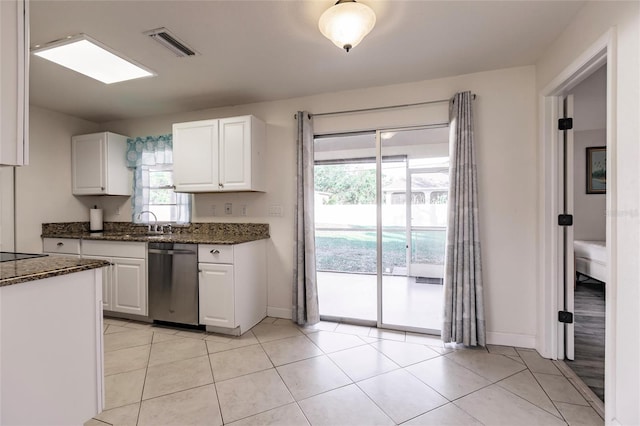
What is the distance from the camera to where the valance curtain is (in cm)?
364

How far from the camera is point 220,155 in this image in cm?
311

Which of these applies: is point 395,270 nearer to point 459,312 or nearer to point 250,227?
point 459,312

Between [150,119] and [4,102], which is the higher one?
[150,119]

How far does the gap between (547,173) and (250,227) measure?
9.33 ft

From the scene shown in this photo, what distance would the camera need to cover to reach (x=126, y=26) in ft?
6.43

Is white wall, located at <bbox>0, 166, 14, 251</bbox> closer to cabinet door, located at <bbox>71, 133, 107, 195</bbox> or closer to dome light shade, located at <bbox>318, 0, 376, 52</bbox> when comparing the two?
cabinet door, located at <bbox>71, 133, 107, 195</bbox>

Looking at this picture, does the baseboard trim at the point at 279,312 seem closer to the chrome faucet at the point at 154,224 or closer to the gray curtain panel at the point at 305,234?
the gray curtain panel at the point at 305,234

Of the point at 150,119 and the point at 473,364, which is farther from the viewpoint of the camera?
the point at 150,119

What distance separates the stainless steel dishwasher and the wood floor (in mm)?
3213

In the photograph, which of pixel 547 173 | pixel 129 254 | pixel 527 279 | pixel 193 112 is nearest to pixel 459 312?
pixel 527 279

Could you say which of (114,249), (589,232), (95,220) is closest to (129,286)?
(114,249)

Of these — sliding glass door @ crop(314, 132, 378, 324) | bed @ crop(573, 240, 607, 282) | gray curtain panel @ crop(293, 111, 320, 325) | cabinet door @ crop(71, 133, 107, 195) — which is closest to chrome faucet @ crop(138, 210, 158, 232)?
cabinet door @ crop(71, 133, 107, 195)

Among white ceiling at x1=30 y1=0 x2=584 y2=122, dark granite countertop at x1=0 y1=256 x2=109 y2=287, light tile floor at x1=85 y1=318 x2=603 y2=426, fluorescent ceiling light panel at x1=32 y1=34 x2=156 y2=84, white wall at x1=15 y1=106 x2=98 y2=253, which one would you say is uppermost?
white ceiling at x1=30 y1=0 x2=584 y2=122

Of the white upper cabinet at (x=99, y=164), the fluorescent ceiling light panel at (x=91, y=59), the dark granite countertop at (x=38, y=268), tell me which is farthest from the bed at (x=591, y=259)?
the white upper cabinet at (x=99, y=164)
